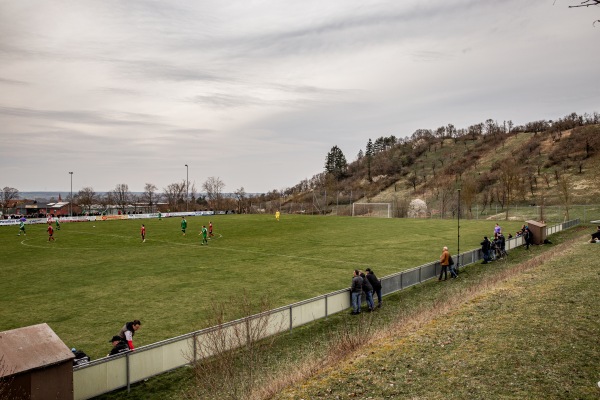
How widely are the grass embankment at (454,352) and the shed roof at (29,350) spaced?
2.42 m

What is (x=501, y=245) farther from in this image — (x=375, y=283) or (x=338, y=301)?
(x=338, y=301)

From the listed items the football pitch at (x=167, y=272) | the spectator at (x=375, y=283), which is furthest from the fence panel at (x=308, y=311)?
the football pitch at (x=167, y=272)

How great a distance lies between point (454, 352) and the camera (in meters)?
11.2

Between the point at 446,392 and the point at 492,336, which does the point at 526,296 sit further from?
the point at 446,392

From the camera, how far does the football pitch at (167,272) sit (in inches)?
656

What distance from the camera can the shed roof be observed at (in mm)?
8453

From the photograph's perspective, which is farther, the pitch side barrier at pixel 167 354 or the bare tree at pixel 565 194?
the bare tree at pixel 565 194

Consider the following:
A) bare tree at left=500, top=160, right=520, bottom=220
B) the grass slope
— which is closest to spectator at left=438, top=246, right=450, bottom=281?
the grass slope

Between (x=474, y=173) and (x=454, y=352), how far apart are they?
423 feet

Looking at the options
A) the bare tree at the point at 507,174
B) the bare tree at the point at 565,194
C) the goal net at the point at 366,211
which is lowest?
the goal net at the point at 366,211

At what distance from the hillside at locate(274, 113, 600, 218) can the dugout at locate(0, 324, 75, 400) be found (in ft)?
232

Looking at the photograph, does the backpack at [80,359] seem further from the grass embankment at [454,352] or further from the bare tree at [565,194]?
the bare tree at [565,194]

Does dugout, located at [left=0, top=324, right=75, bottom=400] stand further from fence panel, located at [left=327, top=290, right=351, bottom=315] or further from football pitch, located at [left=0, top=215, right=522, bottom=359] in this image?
fence panel, located at [left=327, top=290, right=351, bottom=315]

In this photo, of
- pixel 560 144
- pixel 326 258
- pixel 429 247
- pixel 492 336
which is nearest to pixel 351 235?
pixel 429 247
